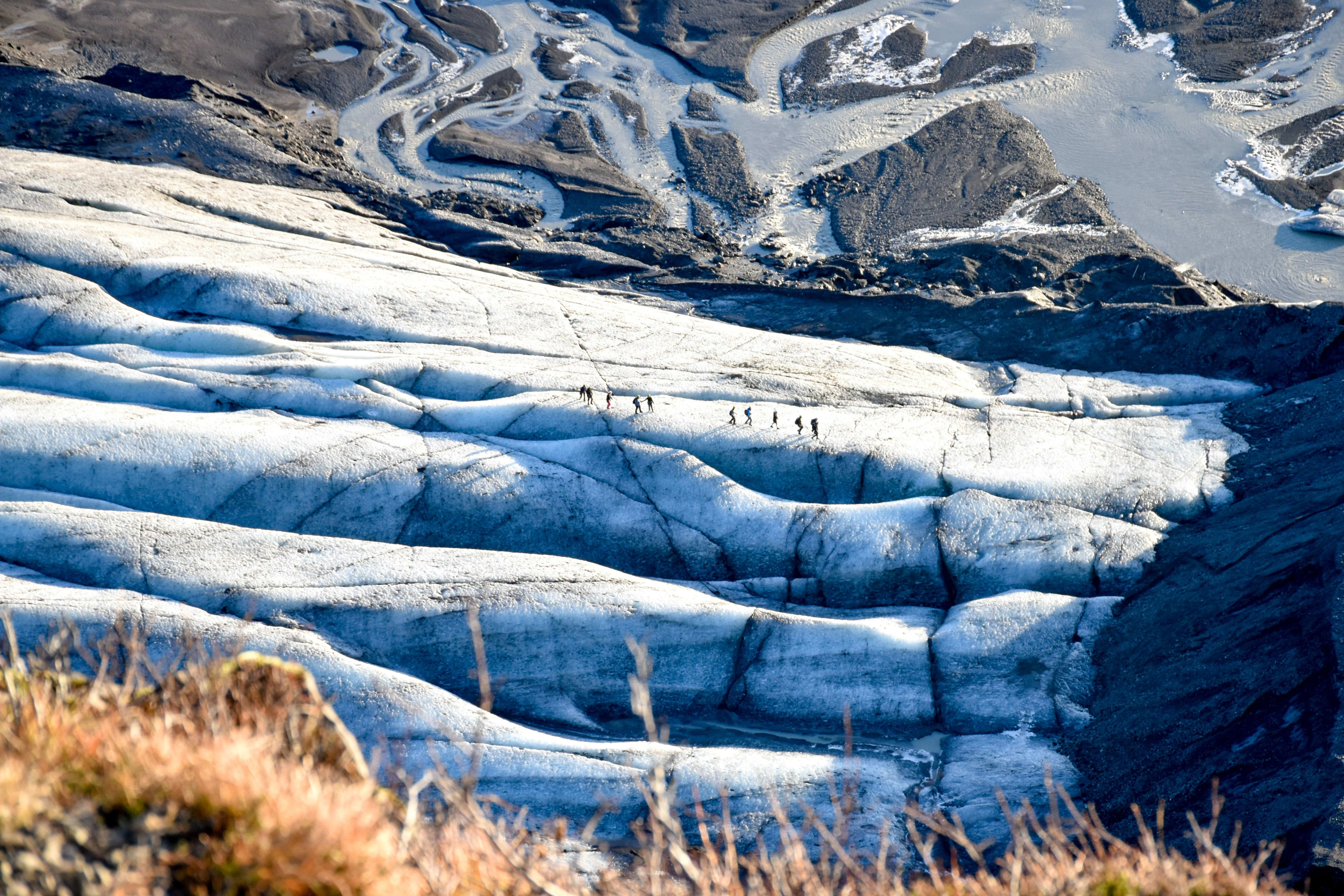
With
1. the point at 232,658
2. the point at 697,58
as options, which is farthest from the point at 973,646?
the point at 697,58

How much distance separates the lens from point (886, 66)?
36.8 m

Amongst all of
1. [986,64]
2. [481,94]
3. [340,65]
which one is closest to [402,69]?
[340,65]

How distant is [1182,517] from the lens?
595 inches

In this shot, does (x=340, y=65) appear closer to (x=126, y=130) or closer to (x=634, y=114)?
(x=126, y=130)

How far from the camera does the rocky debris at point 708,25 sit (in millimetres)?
37000

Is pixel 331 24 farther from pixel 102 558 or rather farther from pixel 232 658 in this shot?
pixel 232 658

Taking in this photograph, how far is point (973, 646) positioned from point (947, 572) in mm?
1598

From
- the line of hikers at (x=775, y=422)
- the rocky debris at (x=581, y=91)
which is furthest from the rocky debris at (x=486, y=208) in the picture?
the line of hikers at (x=775, y=422)

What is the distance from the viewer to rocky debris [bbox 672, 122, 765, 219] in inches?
1214

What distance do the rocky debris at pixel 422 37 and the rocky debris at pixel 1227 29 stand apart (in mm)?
28008

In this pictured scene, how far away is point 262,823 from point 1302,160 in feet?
120

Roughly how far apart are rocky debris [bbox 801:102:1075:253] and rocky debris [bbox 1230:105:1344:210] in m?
6.53

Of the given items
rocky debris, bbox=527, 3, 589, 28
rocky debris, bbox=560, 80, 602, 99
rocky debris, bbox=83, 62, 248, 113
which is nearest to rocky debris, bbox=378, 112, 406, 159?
rocky debris, bbox=83, 62, 248, 113

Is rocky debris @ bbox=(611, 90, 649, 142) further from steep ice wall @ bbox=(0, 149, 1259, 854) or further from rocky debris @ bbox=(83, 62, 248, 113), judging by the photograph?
steep ice wall @ bbox=(0, 149, 1259, 854)
